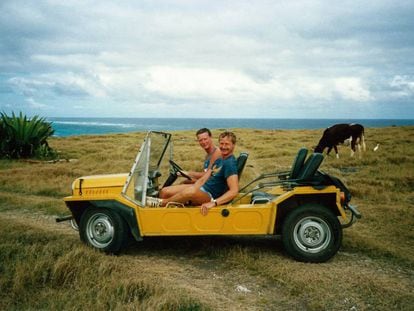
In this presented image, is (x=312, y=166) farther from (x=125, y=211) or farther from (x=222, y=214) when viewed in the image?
(x=125, y=211)

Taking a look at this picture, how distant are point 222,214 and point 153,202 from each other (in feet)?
3.45

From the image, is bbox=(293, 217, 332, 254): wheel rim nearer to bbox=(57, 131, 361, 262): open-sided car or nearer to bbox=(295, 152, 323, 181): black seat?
bbox=(57, 131, 361, 262): open-sided car

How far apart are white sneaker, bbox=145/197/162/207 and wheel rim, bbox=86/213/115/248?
1.97ft

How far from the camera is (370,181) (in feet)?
35.9

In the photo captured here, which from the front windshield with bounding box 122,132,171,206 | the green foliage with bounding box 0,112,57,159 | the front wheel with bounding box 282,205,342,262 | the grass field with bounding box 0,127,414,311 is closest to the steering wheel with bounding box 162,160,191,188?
the front windshield with bounding box 122,132,171,206

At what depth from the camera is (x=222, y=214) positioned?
5453mm

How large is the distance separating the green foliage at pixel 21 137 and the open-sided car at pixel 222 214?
509 inches

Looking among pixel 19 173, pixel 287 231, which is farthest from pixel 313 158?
pixel 19 173

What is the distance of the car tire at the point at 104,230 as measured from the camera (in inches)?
222

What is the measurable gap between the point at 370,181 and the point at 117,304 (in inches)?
347

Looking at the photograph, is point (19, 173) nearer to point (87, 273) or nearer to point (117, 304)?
point (87, 273)

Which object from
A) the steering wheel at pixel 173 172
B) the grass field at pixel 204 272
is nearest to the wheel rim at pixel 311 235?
the grass field at pixel 204 272

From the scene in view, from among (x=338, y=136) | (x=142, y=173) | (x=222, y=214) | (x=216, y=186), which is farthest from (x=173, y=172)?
(x=338, y=136)

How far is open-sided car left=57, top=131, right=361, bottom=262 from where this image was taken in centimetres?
544
